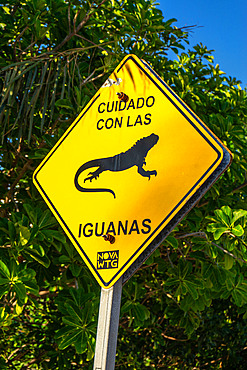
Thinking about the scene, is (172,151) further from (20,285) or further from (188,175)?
(20,285)

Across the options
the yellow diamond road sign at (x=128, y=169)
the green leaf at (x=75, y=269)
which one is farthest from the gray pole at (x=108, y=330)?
the green leaf at (x=75, y=269)

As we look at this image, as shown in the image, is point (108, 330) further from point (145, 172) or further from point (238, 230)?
point (238, 230)

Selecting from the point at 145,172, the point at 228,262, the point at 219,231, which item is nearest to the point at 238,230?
the point at 219,231

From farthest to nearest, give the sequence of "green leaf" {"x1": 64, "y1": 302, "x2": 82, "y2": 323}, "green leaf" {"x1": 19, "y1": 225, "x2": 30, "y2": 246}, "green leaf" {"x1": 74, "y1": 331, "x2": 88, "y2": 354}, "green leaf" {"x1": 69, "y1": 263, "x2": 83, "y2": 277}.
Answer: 1. "green leaf" {"x1": 69, "y1": 263, "x2": 83, "y2": 277}
2. "green leaf" {"x1": 19, "y1": 225, "x2": 30, "y2": 246}
3. "green leaf" {"x1": 64, "y1": 302, "x2": 82, "y2": 323}
4. "green leaf" {"x1": 74, "y1": 331, "x2": 88, "y2": 354}

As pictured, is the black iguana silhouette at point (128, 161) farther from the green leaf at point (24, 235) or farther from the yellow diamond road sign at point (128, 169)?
the green leaf at point (24, 235)

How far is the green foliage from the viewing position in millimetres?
2635

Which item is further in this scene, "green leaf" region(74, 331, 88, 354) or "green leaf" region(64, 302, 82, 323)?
"green leaf" region(64, 302, 82, 323)

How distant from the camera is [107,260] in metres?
1.48

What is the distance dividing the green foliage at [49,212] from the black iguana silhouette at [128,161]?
0.99 m

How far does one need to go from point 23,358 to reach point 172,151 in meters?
4.30

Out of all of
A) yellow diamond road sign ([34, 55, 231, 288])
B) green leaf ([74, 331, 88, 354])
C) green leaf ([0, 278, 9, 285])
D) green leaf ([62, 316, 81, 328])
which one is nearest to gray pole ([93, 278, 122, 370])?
yellow diamond road sign ([34, 55, 231, 288])

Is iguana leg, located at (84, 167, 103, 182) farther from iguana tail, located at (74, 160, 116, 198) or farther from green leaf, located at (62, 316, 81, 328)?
green leaf, located at (62, 316, 81, 328)

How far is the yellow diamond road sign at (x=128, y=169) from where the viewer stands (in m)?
1.44

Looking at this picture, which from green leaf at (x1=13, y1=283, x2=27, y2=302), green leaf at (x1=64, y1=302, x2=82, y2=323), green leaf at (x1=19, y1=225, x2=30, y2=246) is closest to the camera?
green leaf at (x1=13, y1=283, x2=27, y2=302)
